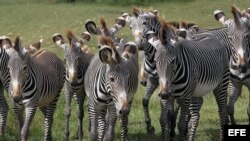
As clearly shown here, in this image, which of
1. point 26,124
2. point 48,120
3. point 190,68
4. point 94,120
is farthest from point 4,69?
point 190,68

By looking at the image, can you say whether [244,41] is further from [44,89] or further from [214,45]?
[44,89]

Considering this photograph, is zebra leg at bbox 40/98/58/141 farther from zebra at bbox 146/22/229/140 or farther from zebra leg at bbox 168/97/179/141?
zebra at bbox 146/22/229/140

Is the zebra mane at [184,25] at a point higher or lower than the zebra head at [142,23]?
lower

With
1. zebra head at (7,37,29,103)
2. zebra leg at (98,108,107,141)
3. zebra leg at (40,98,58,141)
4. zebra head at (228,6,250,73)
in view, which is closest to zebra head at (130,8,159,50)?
zebra head at (228,6,250,73)

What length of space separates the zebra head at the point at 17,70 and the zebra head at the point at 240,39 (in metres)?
3.66

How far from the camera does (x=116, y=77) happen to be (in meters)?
→ 7.26

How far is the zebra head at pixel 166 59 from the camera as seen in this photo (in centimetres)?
774

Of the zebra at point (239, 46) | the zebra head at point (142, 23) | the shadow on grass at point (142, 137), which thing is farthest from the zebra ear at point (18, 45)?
the zebra at point (239, 46)

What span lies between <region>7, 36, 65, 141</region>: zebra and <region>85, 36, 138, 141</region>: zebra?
2.73 ft

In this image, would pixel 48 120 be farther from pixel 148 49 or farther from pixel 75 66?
pixel 148 49

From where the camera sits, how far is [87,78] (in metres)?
8.71

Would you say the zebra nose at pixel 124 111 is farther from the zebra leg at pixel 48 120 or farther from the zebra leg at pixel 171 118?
the zebra leg at pixel 48 120

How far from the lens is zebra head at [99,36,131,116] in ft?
23.3

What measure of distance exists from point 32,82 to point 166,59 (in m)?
2.23
